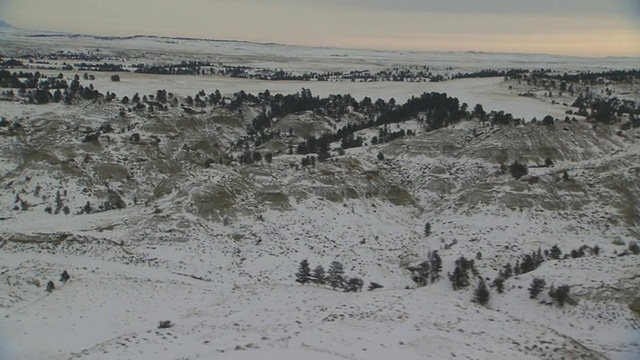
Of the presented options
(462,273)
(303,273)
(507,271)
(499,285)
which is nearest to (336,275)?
(303,273)

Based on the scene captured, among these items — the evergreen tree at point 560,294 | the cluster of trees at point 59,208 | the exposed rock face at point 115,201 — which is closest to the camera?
the evergreen tree at point 560,294

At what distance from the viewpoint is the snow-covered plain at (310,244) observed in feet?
73.0

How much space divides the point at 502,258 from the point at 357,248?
1157 cm

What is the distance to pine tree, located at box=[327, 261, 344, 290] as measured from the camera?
33125 millimetres

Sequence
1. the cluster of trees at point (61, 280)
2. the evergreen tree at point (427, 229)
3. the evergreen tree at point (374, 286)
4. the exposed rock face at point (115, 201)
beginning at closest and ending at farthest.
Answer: the cluster of trees at point (61, 280) → the evergreen tree at point (374, 286) → the evergreen tree at point (427, 229) → the exposed rock face at point (115, 201)

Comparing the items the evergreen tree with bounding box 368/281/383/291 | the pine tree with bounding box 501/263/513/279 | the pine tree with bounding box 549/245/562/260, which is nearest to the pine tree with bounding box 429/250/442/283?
the evergreen tree with bounding box 368/281/383/291

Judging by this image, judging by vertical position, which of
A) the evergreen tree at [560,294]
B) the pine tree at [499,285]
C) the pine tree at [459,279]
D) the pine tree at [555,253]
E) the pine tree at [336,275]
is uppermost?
the evergreen tree at [560,294]

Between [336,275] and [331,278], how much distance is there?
545mm

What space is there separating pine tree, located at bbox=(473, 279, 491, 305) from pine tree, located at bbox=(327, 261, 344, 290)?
29.1 ft

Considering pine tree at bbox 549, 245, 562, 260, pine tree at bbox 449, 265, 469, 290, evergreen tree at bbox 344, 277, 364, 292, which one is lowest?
evergreen tree at bbox 344, 277, 364, 292

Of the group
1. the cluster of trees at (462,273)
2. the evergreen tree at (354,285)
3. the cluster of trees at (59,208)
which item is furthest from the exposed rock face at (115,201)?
the cluster of trees at (462,273)

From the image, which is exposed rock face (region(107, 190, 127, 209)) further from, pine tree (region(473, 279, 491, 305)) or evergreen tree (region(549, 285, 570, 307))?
evergreen tree (region(549, 285, 570, 307))

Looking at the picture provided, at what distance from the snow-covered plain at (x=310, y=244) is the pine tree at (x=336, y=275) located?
1.14 metres

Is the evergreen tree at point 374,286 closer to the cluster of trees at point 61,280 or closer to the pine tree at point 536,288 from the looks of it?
the pine tree at point 536,288
